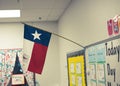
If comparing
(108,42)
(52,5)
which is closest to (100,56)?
(108,42)

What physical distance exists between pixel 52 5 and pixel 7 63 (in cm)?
192

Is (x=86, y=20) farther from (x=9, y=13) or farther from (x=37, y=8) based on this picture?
(x=9, y=13)

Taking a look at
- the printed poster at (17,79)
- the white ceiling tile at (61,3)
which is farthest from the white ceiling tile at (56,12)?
the printed poster at (17,79)

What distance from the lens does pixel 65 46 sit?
16.5 ft

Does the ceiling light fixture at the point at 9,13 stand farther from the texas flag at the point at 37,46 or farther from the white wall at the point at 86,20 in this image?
the texas flag at the point at 37,46

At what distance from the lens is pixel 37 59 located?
3.26m

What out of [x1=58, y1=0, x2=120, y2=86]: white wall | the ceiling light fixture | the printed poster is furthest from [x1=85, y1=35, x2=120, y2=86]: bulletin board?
the printed poster

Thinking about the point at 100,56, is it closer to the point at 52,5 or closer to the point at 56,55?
the point at 52,5

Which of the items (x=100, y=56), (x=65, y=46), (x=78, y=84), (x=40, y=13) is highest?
(x=40, y=13)

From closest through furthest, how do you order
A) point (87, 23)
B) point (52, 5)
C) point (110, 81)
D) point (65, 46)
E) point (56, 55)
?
1. point (110, 81)
2. point (87, 23)
3. point (52, 5)
4. point (65, 46)
5. point (56, 55)

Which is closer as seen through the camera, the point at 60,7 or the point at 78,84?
the point at 78,84

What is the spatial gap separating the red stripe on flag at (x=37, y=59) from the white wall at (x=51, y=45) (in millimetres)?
2556

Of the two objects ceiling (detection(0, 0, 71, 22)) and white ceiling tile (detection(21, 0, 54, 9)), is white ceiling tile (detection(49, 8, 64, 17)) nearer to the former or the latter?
ceiling (detection(0, 0, 71, 22))

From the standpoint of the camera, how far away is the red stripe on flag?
3.25 metres
